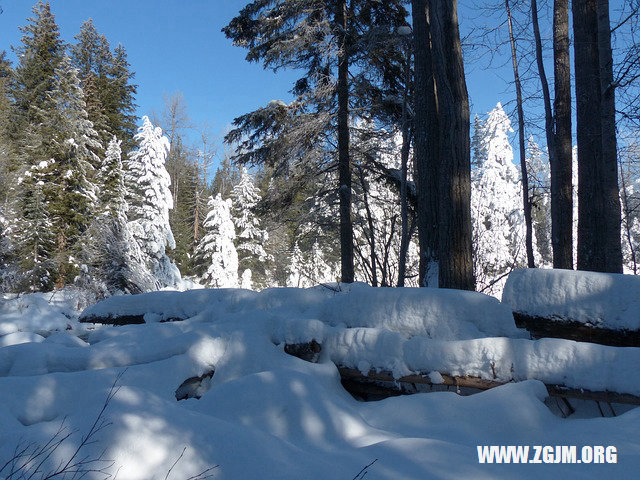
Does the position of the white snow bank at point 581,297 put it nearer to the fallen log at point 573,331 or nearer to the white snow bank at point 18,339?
the fallen log at point 573,331

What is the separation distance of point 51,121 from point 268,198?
462 inches

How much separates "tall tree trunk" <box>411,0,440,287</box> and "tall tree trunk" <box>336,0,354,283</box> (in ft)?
12.2

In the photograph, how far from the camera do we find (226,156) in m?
38.5

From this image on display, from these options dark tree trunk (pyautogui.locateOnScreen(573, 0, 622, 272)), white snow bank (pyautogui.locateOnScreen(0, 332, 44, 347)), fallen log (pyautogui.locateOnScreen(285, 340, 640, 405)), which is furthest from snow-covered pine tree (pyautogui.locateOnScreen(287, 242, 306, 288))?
fallen log (pyautogui.locateOnScreen(285, 340, 640, 405))

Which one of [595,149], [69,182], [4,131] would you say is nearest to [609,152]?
[595,149]

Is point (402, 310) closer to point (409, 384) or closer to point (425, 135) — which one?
point (409, 384)

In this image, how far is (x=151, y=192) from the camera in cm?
2123

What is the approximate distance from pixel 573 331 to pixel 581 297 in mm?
290

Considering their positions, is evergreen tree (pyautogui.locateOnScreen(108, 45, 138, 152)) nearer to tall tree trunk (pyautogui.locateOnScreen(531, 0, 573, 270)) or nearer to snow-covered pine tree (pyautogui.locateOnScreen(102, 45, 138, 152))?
snow-covered pine tree (pyautogui.locateOnScreen(102, 45, 138, 152))

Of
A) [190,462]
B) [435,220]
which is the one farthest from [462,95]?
[190,462]

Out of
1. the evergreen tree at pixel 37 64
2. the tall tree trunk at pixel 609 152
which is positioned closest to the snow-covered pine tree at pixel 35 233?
the evergreen tree at pixel 37 64

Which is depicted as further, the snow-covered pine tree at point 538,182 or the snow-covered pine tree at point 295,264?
the snow-covered pine tree at point 295,264

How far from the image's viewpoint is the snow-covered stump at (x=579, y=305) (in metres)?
3.18

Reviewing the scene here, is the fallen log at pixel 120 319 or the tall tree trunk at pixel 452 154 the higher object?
the tall tree trunk at pixel 452 154
